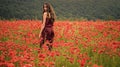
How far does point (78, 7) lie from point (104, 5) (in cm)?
542

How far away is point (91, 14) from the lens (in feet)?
152

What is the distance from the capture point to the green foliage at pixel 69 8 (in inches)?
1673

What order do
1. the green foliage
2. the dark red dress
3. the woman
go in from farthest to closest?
the green foliage < the dark red dress < the woman

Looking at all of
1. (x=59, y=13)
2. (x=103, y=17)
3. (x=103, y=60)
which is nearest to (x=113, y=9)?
(x=103, y=17)

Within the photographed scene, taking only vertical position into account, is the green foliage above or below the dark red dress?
below

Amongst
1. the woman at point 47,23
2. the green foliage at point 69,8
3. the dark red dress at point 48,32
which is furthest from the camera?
the green foliage at point 69,8

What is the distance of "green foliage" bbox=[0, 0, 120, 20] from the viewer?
42.5 meters

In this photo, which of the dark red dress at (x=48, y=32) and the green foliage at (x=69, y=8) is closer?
the dark red dress at (x=48, y=32)

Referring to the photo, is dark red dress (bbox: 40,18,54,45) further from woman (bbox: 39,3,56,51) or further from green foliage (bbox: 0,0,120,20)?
green foliage (bbox: 0,0,120,20)

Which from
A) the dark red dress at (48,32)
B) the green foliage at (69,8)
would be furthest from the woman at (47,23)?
the green foliage at (69,8)

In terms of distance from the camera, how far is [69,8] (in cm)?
4988

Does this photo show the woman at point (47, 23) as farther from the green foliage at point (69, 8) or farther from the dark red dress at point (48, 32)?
the green foliage at point (69, 8)

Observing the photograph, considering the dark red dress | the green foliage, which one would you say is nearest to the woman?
the dark red dress

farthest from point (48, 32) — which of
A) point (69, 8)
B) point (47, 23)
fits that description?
point (69, 8)
